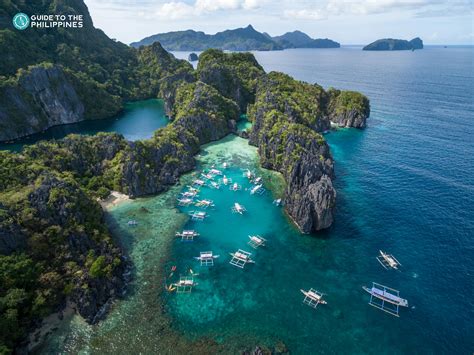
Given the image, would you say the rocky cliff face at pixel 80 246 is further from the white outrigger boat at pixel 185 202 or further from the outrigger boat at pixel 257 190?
the outrigger boat at pixel 257 190

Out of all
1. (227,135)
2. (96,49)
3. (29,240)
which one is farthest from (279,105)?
(96,49)

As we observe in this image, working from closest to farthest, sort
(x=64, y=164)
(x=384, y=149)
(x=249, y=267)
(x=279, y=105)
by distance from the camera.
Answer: (x=249, y=267) → (x=64, y=164) → (x=384, y=149) → (x=279, y=105)

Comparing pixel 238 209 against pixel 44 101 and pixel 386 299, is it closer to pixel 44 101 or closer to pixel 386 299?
pixel 386 299

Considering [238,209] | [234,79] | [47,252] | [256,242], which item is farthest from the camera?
[234,79]

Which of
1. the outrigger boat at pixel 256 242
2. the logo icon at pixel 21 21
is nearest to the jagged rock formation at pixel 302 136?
the outrigger boat at pixel 256 242

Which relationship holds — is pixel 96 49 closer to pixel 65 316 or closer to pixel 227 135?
pixel 227 135

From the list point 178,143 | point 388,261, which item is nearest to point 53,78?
point 178,143
